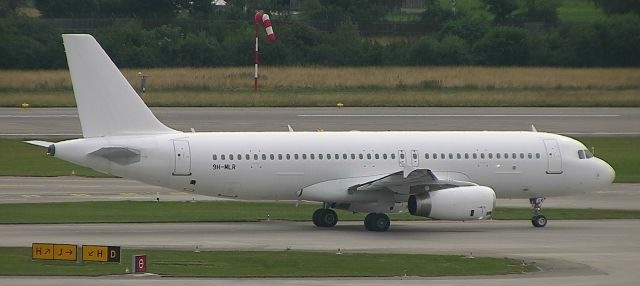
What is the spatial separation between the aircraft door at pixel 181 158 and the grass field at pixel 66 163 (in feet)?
56.3

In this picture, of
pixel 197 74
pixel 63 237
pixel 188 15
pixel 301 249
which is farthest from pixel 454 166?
pixel 188 15

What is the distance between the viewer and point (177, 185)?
41438mm

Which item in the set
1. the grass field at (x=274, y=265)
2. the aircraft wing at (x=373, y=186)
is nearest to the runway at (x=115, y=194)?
the aircraft wing at (x=373, y=186)

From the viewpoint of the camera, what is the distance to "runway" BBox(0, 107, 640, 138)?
7194 cm

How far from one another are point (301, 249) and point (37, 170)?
24.7 meters

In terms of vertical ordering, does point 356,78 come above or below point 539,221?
above

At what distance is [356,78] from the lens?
9412 centimetres

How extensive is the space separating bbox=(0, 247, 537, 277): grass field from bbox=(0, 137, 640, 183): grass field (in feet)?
76.0

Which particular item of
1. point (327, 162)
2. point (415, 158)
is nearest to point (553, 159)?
point (415, 158)

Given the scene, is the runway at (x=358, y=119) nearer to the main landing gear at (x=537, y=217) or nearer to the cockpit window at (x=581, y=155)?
the cockpit window at (x=581, y=155)

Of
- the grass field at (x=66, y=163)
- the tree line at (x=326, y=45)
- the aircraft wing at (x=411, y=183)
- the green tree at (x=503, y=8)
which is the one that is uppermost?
the green tree at (x=503, y=8)

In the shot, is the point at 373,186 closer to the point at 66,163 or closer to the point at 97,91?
the point at 97,91

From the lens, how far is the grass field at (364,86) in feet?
276

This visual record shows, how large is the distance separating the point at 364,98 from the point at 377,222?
144 feet
